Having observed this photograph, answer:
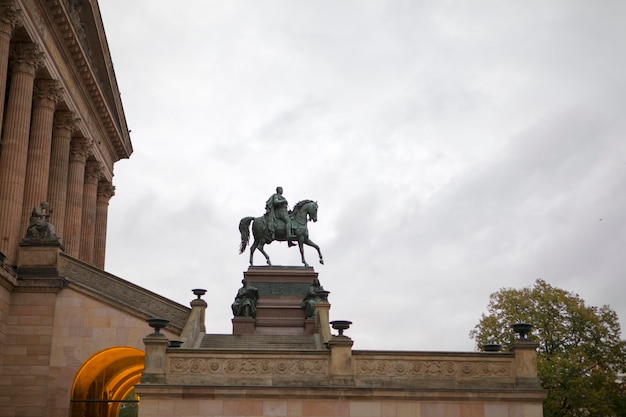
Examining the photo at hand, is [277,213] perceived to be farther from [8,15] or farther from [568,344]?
[568,344]

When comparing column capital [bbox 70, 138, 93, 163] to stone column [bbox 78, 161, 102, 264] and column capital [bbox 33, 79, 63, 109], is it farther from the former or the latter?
column capital [bbox 33, 79, 63, 109]

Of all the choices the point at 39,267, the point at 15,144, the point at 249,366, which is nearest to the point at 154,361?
the point at 249,366

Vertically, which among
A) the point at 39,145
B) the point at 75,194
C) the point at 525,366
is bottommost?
the point at 525,366

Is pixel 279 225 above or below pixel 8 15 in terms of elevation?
below

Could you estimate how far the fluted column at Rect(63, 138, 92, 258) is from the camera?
4569cm

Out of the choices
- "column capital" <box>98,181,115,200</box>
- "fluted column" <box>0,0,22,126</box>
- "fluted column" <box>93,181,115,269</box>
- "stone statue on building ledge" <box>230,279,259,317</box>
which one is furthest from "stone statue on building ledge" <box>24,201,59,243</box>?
"column capital" <box>98,181,115,200</box>

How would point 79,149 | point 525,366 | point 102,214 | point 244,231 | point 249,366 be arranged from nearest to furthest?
point 249,366, point 525,366, point 244,231, point 79,149, point 102,214

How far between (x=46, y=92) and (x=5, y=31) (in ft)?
22.9

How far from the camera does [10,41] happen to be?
35281 millimetres

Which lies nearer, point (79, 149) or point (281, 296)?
point (281, 296)

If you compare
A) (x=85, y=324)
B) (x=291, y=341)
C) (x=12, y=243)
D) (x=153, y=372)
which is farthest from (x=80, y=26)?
(x=153, y=372)

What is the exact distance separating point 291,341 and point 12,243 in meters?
12.1

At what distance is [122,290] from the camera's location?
98.6 feet

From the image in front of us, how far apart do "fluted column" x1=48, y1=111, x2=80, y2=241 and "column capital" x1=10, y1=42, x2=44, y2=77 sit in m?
7.15
